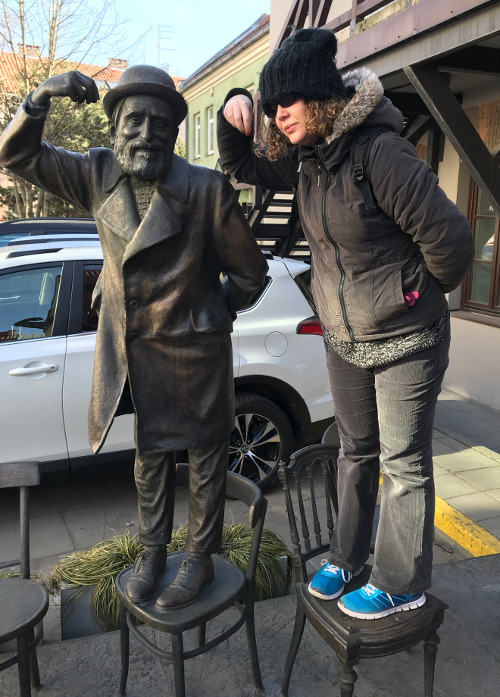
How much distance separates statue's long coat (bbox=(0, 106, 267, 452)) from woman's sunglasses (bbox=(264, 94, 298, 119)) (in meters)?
0.26

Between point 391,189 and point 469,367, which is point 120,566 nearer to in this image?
point 391,189

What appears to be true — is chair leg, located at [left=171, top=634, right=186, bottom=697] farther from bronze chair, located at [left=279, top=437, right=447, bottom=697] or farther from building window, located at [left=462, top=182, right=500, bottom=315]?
building window, located at [left=462, top=182, right=500, bottom=315]

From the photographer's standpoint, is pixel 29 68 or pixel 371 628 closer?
pixel 371 628

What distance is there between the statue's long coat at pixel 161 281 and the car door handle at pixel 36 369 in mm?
1795

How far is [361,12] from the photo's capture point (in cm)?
521

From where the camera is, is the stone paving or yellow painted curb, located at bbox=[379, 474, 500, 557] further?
the stone paving

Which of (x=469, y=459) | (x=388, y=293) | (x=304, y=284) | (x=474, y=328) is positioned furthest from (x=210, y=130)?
(x=388, y=293)

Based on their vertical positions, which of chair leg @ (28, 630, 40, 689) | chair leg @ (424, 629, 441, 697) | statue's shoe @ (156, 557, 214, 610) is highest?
statue's shoe @ (156, 557, 214, 610)

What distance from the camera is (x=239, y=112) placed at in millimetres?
2082

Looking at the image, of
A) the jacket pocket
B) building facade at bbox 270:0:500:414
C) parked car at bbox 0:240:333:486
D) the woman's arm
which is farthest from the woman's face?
building facade at bbox 270:0:500:414

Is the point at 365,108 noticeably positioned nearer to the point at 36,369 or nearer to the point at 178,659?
the point at 178,659

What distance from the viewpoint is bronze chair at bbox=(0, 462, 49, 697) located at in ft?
6.48

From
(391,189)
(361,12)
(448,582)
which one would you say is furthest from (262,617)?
(361,12)

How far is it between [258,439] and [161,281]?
8.35ft
